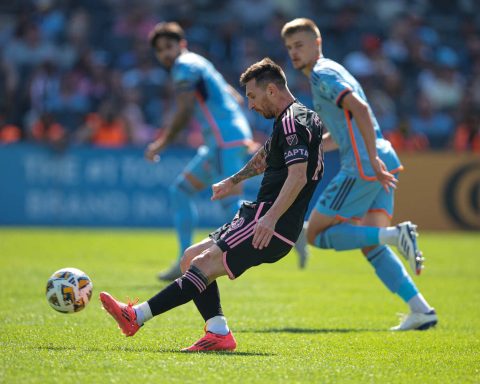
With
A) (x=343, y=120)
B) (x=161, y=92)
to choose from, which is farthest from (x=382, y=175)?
(x=161, y=92)

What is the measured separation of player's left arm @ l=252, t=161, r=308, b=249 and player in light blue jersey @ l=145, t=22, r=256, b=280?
4573 millimetres

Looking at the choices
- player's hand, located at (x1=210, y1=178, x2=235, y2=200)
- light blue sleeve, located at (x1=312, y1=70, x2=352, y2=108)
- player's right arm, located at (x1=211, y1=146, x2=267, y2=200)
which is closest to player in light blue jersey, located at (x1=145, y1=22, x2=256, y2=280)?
light blue sleeve, located at (x1=312, y1=70, x2=352, y2=108)

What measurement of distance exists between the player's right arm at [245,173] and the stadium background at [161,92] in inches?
413

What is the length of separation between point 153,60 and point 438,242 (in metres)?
7.80

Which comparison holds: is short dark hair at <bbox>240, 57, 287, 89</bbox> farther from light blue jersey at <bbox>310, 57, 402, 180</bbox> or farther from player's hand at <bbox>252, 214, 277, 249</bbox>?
light blue jersey at <bbox>310, 57, 402, 180</bbox>

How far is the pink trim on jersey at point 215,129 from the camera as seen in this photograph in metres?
11.1

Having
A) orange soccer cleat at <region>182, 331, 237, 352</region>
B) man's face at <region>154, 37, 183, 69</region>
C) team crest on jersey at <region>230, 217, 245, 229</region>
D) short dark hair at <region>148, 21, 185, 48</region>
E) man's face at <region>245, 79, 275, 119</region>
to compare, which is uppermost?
short dark hair at <region>148, 21, 185, 48</region>

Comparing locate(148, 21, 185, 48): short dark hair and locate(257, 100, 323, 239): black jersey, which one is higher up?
locate(148, 21, 185, 48): short dark hair

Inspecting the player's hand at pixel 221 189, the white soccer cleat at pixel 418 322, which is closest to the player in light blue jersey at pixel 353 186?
the white soccer cleat at pixel 418 322

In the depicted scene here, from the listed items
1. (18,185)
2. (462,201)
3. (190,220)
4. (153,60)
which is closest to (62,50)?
(153,60)

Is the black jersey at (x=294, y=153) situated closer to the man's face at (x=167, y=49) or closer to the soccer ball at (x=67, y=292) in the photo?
the soccer ball at (x=67, y=292)

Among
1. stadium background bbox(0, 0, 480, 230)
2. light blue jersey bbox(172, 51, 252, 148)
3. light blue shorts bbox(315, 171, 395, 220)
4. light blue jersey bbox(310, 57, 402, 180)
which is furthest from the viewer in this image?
stadium background bbox(0, 0, 480, 230)

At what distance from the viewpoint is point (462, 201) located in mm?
18094

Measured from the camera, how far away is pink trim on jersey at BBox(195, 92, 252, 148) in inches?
438
